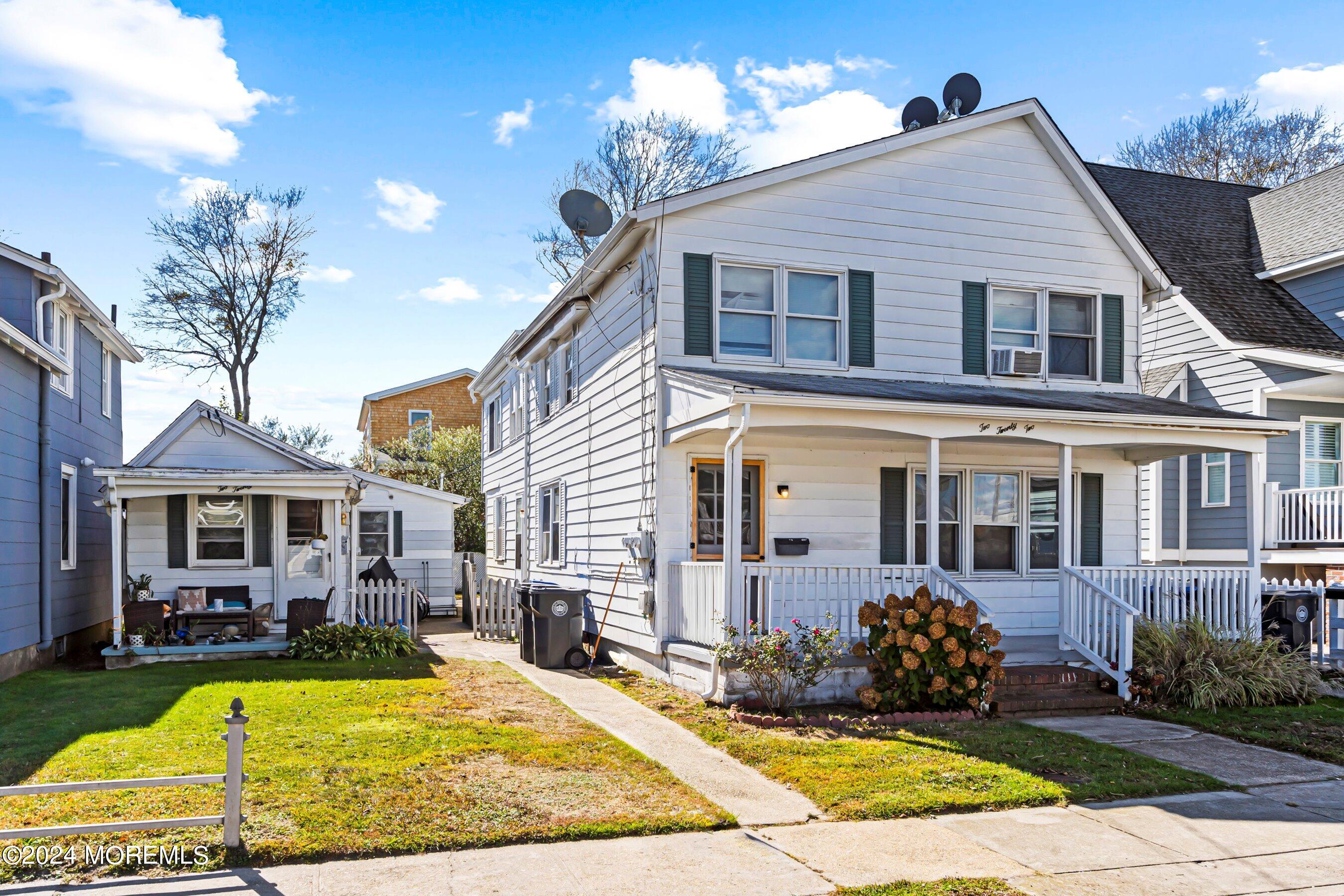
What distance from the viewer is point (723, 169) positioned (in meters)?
27.5

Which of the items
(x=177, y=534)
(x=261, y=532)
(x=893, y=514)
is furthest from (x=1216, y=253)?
(x=177, y=534)

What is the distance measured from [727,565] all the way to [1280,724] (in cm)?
554

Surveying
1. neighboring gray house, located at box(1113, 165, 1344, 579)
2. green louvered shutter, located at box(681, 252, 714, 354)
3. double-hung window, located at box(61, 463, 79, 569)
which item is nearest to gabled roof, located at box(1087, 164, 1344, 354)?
neighboring gray house, located at box(1113, 165, 1344, 579)

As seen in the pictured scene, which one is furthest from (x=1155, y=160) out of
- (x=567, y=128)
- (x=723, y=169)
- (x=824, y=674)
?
(x=824, y=674)

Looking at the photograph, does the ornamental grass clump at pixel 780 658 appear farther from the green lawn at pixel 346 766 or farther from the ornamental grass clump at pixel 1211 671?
the ornamental grass clump at pixel 1211 671

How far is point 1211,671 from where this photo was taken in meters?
10.4

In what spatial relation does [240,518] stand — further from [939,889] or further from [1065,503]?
[939,889]

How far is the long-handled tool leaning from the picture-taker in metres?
12.9

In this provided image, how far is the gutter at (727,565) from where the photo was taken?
9.50 metres

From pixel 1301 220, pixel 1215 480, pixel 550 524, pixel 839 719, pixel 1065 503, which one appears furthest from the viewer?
pixel 1301 220

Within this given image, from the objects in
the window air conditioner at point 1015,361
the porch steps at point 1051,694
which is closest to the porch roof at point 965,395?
the window air conditioner at point 1015,361

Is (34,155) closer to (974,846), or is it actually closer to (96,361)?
(96,361)

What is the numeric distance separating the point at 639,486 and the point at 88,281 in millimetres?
10032

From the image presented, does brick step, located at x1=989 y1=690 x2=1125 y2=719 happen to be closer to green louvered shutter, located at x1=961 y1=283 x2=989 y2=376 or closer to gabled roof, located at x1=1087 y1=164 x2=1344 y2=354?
green louvered shutter, located at x1=961 y1=283 x2=989 y2=376
